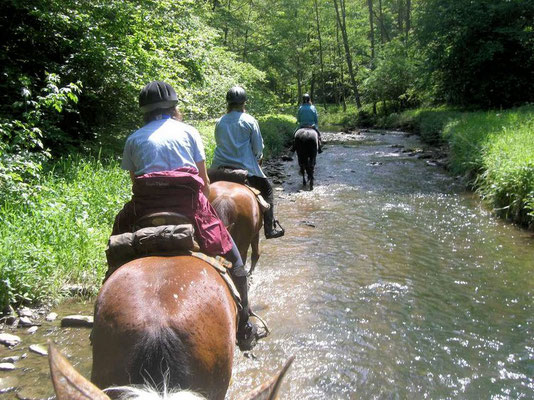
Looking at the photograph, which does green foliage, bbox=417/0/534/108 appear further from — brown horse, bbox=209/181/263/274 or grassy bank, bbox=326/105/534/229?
brown horse, bbox=209/181/263/274

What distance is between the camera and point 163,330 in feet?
5.86

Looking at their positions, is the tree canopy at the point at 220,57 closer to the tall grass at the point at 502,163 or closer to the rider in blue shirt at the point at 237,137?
the rider in blue shirt at the point at 237,137

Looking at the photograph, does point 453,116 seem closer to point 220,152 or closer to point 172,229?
point 220,152

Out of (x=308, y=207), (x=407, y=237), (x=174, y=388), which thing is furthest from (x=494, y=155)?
(x=174, y=388)

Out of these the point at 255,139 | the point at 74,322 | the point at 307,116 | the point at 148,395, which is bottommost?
the point at 74,322

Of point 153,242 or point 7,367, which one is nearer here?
point 153,242

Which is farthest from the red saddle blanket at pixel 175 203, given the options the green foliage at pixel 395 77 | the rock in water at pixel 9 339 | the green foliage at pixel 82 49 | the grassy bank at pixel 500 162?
the green foliage at pixel 395 77

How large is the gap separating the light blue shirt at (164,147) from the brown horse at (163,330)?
2.59 ft

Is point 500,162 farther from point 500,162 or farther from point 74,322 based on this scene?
point 74,322

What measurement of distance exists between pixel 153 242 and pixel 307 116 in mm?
10086

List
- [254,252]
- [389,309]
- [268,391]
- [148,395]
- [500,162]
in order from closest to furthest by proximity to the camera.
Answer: [268,391]
[148,395]
[389,309]
[254,252]
[500,162]

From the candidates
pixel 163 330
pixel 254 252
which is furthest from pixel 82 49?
pixel 163 330

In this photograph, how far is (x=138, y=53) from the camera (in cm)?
783

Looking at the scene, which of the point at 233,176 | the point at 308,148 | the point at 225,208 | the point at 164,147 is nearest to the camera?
the point at 164,147
